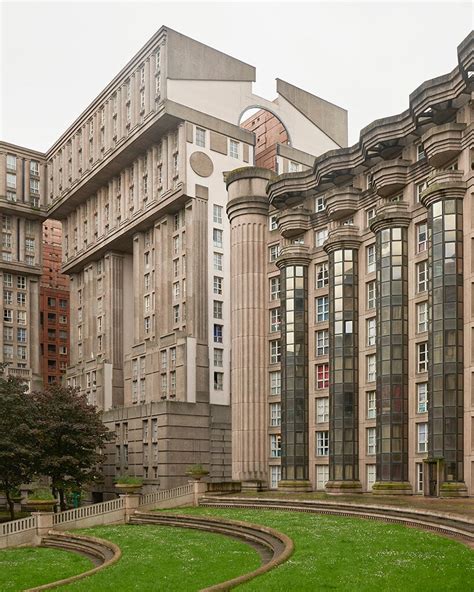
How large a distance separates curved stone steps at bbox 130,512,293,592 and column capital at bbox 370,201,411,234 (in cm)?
2314

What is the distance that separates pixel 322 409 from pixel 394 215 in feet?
54.7

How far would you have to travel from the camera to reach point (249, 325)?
66875mm

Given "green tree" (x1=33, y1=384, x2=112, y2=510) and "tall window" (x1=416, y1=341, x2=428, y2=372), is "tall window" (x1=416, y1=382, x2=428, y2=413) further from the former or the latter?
"green tree" (x1=33, y1=384, x2=112, y2=510)

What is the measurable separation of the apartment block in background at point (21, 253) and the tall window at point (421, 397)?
64682mm

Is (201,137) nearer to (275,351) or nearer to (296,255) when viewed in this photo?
(296,255)

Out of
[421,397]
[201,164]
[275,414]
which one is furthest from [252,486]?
[201,164]

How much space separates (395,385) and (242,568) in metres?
28.4

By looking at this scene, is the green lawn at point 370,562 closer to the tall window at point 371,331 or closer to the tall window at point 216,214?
the tall window at point 371,331

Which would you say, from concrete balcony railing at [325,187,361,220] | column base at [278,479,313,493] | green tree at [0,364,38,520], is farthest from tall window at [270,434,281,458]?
concrete balcony railing at [325,187,361,220]

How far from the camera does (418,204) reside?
5359 centimetres

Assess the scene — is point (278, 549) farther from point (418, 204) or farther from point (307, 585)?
point (418, 204)

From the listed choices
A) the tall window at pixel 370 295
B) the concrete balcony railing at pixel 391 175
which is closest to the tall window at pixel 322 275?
the tall window at pixel 370 295

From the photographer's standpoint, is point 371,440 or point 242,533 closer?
point 242,533

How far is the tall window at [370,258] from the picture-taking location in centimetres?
5819
